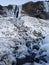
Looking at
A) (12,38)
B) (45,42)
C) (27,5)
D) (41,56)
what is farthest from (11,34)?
(27,5)

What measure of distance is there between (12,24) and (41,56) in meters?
1.78

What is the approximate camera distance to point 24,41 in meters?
4.22

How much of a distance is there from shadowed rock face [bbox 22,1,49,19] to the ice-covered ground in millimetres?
318

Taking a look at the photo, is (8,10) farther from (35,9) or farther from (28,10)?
(35,9)

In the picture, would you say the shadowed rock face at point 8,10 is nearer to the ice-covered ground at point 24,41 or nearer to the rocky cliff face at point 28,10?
the rocky cliff face at point 28,10

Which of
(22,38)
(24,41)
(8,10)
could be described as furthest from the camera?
(8,10)

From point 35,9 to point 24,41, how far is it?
200cm

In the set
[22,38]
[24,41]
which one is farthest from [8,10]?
[24,41]

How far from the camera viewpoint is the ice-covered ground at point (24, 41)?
11.1 ft

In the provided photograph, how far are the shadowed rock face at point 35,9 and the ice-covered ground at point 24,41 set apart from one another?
32 centimetres

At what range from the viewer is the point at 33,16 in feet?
19.4

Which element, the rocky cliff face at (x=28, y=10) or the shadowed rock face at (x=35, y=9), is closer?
the rocky cliff face at (x=28, y=10)

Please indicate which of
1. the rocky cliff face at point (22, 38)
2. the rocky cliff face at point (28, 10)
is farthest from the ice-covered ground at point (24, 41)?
the rocky cliff face at point (28, 10)

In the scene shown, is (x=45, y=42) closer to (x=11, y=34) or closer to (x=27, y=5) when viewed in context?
(x=11, y=34)
